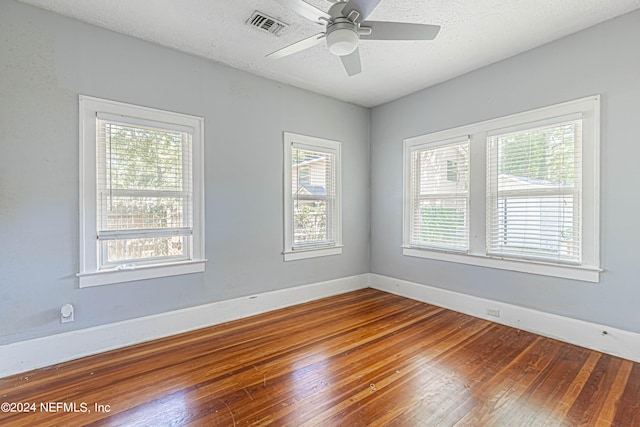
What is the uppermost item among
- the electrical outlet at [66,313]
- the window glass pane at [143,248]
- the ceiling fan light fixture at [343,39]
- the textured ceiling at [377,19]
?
the textured ceiling at [377,19]

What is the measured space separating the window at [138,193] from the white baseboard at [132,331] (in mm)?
436

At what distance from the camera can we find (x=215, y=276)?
333 centimetres

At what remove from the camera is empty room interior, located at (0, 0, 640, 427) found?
2072 mm

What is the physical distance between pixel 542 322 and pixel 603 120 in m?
1.95

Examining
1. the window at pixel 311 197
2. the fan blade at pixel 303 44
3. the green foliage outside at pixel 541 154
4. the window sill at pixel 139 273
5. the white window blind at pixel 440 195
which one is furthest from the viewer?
the window at pixel 311 197

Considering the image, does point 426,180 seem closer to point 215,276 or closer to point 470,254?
point 470,254

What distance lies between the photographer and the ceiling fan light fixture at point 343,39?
1893 millimetres

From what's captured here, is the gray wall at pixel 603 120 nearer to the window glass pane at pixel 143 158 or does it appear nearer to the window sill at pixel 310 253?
the window sill at pixel 310 253

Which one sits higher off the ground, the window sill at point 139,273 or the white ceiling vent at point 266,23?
the white ceiling vent at point 266,23

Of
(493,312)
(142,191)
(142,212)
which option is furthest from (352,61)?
(493,312)

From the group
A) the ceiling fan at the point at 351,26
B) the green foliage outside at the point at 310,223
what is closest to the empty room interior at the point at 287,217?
Answer: the ceiling fan at the point at 351,26

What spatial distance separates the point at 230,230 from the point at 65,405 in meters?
1.92

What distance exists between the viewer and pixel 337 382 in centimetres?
219

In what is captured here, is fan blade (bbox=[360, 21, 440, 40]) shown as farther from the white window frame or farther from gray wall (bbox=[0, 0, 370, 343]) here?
gray wall (bbox=[0, 0, 370, 343])
